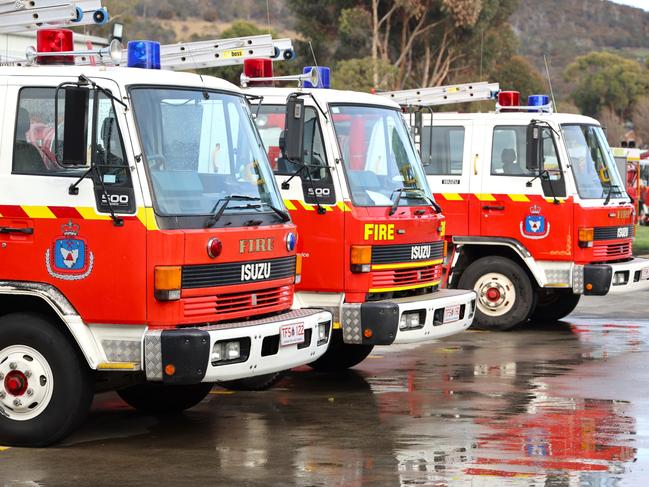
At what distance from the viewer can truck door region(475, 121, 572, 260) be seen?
14727 mm

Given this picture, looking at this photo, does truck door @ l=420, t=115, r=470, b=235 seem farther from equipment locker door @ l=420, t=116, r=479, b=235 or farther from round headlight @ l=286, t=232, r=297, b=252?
round headlight @ l=286, t=232, r=297, b=252

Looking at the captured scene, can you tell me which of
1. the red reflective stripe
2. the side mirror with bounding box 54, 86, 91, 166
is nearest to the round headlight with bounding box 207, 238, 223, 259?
the red reflective stripe

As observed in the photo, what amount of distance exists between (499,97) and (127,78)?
8.05m

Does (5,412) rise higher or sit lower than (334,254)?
lower

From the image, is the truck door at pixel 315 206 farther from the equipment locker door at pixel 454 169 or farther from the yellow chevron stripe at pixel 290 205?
the equipment locker door at pixel 454 169

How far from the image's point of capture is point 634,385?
11.2 metres

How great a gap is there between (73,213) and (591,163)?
8190mm

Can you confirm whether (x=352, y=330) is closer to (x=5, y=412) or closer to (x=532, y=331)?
(x=5, y=412)

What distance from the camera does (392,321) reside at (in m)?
10.5

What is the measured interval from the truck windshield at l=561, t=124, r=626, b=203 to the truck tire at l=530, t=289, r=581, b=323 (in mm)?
1557

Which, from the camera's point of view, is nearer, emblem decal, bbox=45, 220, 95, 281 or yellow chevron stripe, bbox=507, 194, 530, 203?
emblem decal, bbox=45, 220, 95, 281

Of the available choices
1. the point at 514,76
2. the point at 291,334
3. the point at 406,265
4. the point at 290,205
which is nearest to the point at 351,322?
the point at 406,265

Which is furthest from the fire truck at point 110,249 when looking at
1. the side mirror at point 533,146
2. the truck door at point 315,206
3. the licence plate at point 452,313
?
the side mirror at point 533,146

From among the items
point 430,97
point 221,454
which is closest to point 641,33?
point 430,97
